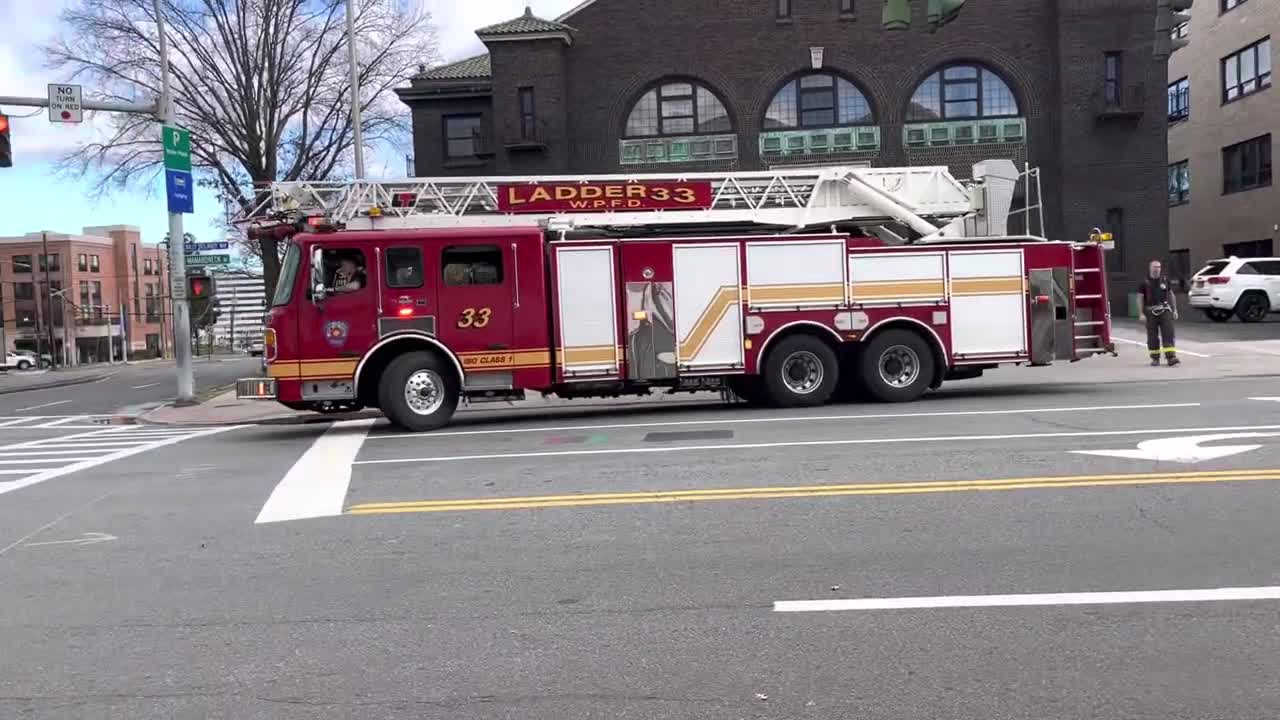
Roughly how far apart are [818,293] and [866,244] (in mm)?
1004

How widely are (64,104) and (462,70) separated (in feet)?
65.4

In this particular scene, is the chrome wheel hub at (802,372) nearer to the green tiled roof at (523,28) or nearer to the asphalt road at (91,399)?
the asphalt road at (91,399)

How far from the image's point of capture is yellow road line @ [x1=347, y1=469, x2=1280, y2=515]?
27.6 ft

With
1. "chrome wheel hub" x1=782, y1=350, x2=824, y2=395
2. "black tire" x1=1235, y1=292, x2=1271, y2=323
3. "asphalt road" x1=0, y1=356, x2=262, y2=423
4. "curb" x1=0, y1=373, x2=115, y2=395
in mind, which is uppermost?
"black tire" x1=1235, y1=292, x2=1271, y2=323

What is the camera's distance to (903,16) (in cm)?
1159

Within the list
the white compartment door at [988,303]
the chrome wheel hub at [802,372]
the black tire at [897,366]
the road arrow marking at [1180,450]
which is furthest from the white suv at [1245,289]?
the road arrow marking at [1180,450]

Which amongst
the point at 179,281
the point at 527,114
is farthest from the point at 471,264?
the point at 527,114

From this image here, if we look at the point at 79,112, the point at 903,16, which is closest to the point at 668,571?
the point at 903,16

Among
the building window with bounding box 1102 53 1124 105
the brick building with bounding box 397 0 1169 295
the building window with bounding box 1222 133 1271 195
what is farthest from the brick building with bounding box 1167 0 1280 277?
the brick building with bounding box 397 0 1169 295

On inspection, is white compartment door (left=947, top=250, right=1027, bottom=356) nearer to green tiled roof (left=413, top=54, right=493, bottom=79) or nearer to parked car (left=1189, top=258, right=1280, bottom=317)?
parked car (left=1189, top=258, right=1280, bottom=317)

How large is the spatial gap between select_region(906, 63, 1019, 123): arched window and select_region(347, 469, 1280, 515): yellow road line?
1072 inches

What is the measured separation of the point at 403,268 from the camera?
14.1m

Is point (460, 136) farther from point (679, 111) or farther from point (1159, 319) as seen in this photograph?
point (1159, 319)

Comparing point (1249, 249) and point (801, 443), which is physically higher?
point (1249, 249)
